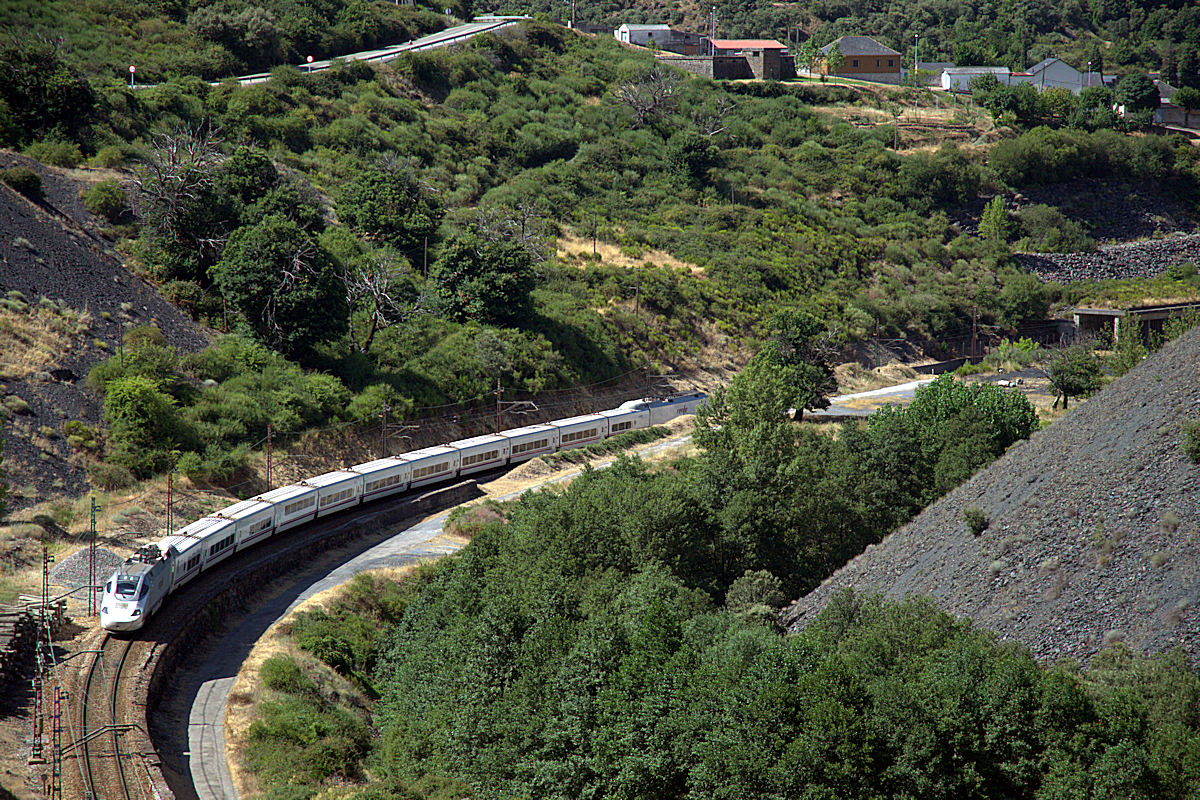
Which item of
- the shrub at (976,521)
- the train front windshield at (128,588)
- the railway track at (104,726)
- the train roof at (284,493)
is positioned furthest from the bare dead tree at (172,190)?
the shrub at (976,521)

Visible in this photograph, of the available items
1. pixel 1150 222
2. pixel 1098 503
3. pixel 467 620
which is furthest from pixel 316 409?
pixel 1150 222

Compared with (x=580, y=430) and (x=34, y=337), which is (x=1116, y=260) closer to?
(x=580, y=430)

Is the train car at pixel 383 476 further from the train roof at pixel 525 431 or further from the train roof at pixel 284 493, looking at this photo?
the train roof at pixel 525 431

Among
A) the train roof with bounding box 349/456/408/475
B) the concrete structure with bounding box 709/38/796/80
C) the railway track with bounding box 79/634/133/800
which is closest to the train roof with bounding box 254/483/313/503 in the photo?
the train roof with bounding box 349/456/408/475

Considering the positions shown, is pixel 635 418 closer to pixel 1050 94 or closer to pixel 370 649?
pixel 370 649

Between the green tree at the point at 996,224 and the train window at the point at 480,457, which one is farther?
the green tree at the point at 996,224

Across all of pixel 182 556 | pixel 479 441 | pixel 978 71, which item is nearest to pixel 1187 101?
pixel 978 71
